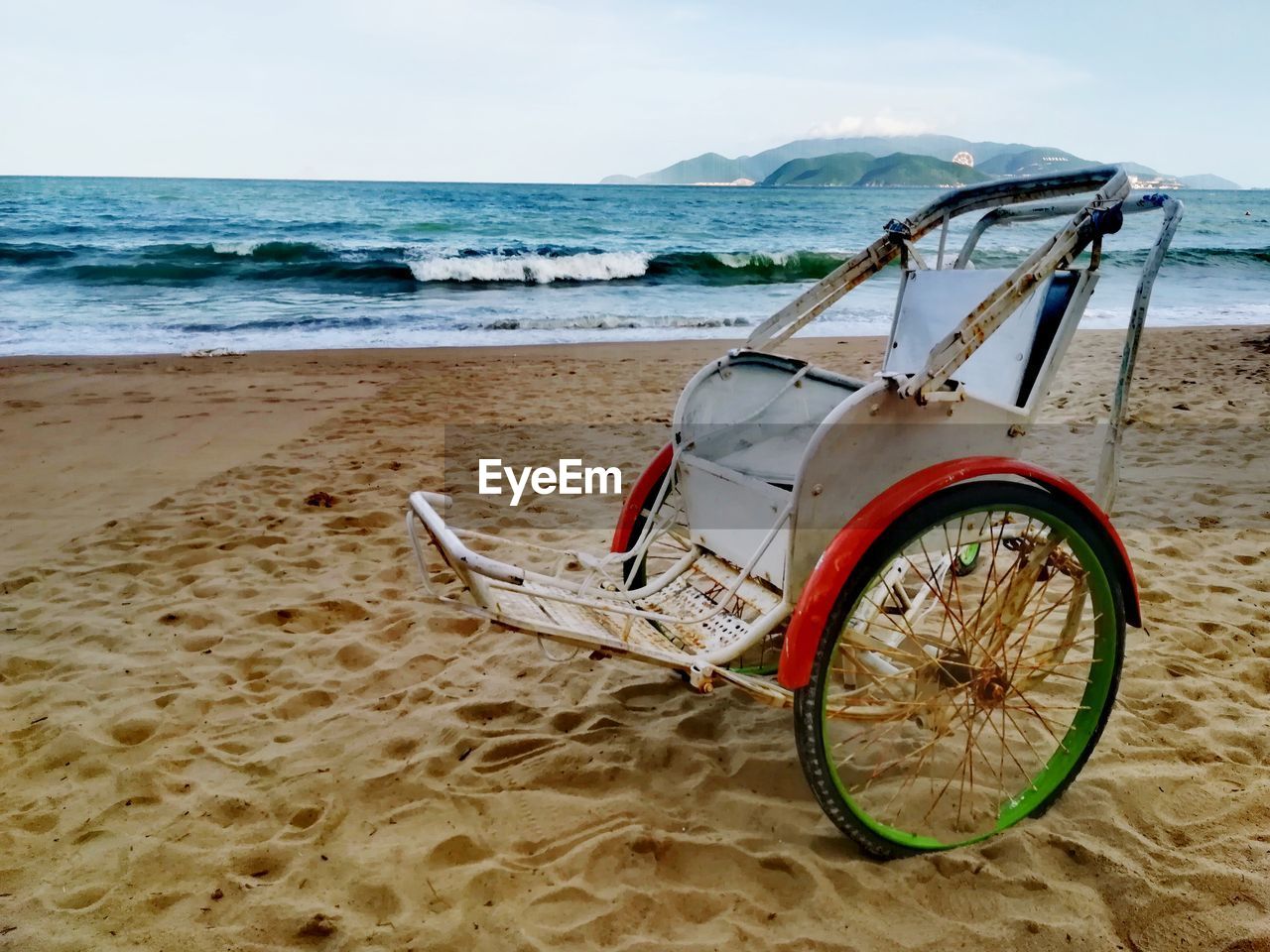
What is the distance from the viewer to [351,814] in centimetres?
232

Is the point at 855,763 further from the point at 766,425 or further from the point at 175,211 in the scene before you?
the point at 175,211

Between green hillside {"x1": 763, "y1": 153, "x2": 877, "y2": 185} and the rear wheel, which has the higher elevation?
green hillside {"x1": 763, "y1": 153, "x2": 877, "y2": 185}

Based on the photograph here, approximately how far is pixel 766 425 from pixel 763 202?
46.0 meters

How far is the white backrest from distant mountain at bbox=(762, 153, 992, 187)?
322 feet

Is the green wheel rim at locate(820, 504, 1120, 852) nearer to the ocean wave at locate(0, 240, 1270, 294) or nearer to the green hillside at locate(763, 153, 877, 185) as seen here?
the ocean wave at locate(0, 240, 1270, 294)

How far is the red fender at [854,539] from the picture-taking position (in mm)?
1885

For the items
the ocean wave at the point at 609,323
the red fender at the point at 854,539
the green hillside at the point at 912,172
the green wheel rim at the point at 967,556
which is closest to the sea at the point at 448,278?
the ocean wave at the point at 609,323

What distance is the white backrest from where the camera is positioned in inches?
94.0

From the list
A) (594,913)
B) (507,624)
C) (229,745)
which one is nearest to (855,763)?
(594,913)

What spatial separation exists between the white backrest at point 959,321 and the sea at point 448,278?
893 cm

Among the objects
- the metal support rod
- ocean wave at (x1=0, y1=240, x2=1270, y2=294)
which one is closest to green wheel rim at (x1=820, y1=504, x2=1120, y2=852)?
the metal support rod

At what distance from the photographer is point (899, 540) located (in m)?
1.92

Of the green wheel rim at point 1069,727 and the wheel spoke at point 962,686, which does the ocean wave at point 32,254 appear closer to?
the wheel spoke at point 962,686

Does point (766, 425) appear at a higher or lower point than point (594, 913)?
higher
